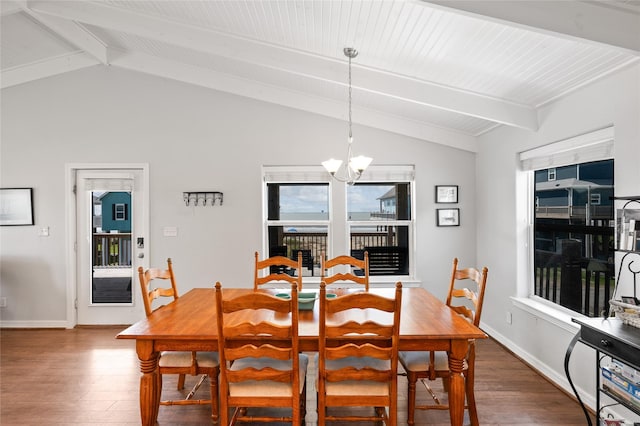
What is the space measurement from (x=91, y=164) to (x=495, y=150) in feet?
15.7

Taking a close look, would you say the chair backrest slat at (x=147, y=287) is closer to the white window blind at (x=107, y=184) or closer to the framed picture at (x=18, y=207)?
the white window blind at (x=107, y=184)

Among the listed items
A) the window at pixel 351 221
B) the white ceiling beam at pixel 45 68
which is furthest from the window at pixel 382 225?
the white ceiling beam at pixel 45 68

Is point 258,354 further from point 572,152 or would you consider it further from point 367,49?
point 572,152

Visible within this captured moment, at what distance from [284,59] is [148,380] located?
262 centimetres

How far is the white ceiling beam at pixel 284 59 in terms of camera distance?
313 centimetres

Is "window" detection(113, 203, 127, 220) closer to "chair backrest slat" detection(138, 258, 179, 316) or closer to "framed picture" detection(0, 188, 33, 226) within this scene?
"framed picture" detection(0, 188, 33, 226)

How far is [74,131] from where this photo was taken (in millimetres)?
4516

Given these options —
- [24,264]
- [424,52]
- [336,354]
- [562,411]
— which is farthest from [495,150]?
[24,264]

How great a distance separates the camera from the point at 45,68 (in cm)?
446

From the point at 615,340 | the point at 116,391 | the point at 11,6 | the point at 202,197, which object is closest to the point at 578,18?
the point at 615,340

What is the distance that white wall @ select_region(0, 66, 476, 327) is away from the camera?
4.47 meters

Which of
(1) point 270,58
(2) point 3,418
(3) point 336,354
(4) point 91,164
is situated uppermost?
(1) point 270,58

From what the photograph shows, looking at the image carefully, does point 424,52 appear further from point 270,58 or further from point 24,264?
point 24,264

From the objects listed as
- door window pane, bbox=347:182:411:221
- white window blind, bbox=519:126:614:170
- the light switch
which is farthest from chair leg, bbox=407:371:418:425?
the light switch
